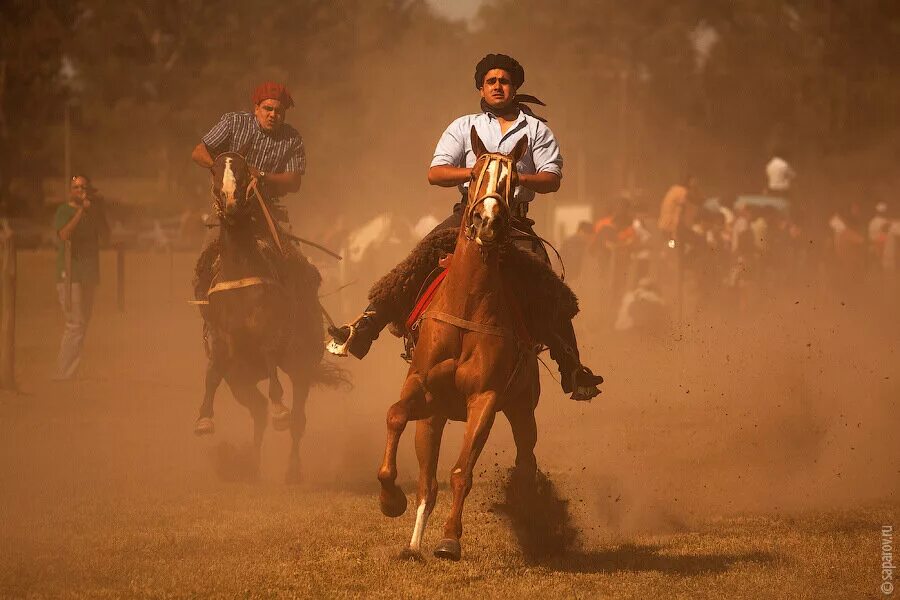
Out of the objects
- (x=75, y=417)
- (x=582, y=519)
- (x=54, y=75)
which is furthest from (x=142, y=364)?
(x=54, y=75)

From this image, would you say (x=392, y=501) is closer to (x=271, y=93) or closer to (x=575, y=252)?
(x=271, y=93)

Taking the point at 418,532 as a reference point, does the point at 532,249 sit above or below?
above

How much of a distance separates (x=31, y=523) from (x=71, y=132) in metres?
57.2

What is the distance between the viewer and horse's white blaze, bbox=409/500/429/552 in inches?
354

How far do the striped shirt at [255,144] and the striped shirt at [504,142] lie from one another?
3872 millimetres

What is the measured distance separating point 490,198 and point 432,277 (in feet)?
4.41

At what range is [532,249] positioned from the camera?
32.6ft

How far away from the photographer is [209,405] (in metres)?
13.1

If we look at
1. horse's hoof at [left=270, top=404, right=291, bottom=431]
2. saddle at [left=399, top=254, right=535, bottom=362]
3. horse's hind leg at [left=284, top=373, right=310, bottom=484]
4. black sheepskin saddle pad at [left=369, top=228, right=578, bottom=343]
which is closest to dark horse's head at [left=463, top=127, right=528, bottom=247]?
saddle at [left=399, top=254, right=535, bottom=362]

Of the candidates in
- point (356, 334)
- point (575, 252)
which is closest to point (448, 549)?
point (356, 334)

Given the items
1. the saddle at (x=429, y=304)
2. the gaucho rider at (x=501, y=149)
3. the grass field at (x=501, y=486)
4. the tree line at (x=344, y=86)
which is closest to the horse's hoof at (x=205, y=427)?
the grass field at (x=501, y=486)

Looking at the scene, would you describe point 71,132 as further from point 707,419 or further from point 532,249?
point 532,249

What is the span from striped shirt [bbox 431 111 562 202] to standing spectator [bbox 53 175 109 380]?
10249 millimetres

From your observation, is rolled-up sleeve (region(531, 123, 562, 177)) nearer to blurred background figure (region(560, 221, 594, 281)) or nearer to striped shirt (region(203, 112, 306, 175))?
striped shirt (region(203, 112, 306, 175))
